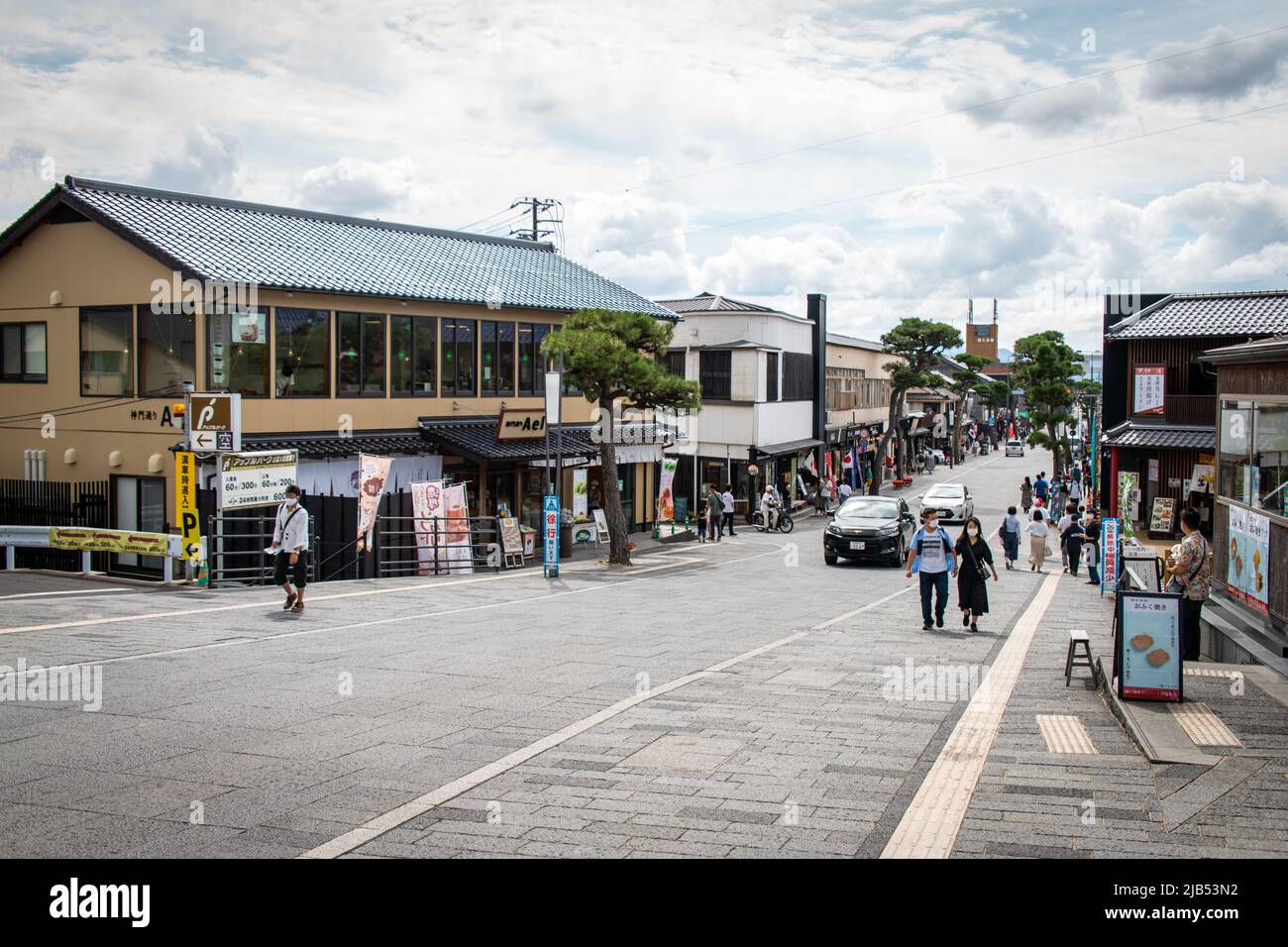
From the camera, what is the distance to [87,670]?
34.2 feet

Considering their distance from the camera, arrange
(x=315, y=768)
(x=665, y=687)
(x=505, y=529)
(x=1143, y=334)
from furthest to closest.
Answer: (x=1143, y=334) < (x=505, y=529) < (x=665, y=687) < (x=315, y=768)

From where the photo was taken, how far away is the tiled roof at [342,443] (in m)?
23.4

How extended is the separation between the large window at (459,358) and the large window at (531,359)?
208 centimetres

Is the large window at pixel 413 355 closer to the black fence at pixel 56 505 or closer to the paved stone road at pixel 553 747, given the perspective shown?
the black fence at pixel 56 505

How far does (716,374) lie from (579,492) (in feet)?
48.0

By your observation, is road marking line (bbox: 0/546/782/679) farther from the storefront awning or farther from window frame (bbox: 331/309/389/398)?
the storefront awning

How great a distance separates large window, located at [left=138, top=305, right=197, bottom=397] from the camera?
73.7ft

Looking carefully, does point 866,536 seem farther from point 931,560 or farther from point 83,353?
point 83,353

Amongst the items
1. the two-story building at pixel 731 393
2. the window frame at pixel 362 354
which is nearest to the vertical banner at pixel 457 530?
the window frame at pixel 362 354

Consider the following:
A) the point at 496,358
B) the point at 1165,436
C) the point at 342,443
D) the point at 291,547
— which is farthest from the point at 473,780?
the point at 1165,436

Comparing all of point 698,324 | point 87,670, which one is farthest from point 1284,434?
point 698,324

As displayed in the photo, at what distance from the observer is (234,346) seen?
909 inches

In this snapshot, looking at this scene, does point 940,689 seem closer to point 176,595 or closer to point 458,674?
point 458,674

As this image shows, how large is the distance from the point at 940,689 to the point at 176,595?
11.4m
